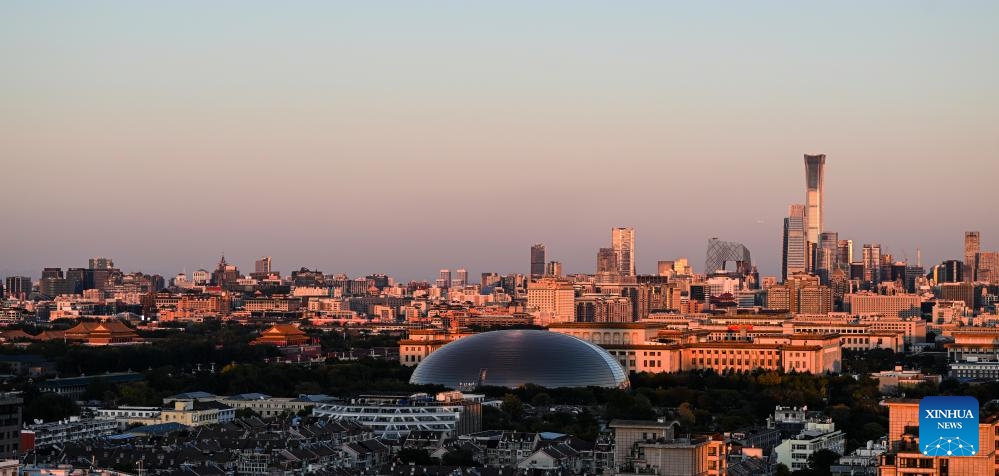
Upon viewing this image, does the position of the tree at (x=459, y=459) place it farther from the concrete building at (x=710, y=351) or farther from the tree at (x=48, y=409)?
the concrete building at (x=710, y=351)

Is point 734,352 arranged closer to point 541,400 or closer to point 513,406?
point 541,400

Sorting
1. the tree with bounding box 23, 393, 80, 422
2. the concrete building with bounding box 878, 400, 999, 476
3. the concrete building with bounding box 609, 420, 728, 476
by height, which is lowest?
the tree with bounding box 23, 393, 80, 422

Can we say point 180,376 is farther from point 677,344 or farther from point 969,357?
point 969,357

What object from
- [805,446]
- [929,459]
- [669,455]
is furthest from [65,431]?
[929,459]

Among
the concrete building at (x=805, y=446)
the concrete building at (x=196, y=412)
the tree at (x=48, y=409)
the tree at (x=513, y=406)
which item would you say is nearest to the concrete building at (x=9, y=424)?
the tree at (x=48, y=409)

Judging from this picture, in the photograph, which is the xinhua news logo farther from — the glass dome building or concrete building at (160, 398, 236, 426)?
the glass dome building

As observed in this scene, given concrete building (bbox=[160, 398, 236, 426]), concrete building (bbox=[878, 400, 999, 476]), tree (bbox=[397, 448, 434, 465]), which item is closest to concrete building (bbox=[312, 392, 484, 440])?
concrete building (bbox=[160, 398, 236, 426])

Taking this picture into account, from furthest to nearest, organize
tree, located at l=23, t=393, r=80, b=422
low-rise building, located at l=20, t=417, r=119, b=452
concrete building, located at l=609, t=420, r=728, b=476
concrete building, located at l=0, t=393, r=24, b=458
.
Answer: tree, located at l=23, t=393, r=80, b=422
low-rise building, located at l=20, t=417, r=119, b=452
concrete building, located at l=0, t=393, r=24, b=458
concrete building, located at l=609, t=420, r=728, b=476
